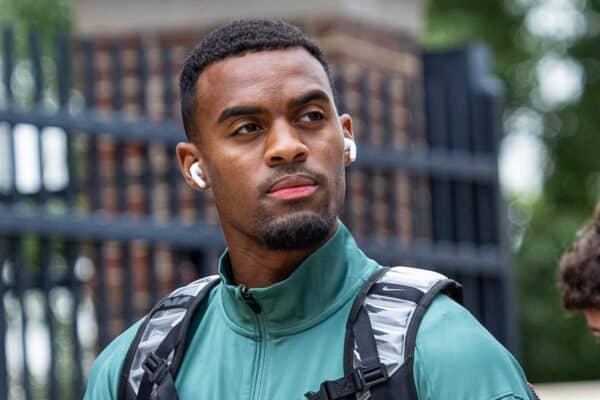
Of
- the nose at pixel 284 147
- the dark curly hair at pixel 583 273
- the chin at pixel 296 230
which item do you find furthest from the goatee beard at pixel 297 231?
the dark curly hair at pixel 583 273

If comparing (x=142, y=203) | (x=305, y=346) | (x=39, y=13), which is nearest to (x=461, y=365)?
(x=305, y=346)

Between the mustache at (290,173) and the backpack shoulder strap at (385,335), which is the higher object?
the mustache at (290,173)

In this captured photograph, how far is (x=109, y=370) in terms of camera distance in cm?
275

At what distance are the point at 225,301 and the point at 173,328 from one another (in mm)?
114

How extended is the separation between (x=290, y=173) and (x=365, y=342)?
0.34 metres

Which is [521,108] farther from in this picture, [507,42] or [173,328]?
[173,328]

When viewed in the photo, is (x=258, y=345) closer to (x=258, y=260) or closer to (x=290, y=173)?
(x=258, y=260)

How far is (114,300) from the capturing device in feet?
19.5

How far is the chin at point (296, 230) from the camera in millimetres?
2547

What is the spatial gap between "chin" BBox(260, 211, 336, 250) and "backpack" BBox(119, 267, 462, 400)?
5.1 inches

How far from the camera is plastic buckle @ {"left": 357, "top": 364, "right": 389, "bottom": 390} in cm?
237

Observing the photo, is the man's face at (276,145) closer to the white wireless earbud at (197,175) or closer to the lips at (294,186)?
the lips at (294,186)

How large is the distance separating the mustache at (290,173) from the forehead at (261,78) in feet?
0.43

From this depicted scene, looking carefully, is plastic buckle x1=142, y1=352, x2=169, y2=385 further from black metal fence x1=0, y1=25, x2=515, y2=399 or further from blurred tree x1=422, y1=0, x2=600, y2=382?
blurred tree x1=422, y1=0, x2=600, y2=382
